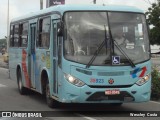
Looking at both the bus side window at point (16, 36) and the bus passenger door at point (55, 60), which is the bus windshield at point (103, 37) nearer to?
the bus passenger door at point (55, 60)

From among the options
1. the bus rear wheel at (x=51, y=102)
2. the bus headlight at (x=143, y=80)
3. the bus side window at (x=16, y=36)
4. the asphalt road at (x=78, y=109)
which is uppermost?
the bus side window at (x=16, y=36)

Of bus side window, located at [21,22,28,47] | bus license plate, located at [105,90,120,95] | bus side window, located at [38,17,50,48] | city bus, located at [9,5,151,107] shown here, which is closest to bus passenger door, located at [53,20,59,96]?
city bus, located at [9,5,151,107]

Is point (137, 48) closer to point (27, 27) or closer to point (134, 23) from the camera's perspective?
point (134, 23)

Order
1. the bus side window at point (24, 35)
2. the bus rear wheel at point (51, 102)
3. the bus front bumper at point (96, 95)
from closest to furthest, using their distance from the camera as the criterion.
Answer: the bus front bumper at point (96, 95)
the bus rear wheel at point (51, 102)
the bus side window at point (24, 35)

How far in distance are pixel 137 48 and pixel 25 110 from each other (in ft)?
11.2

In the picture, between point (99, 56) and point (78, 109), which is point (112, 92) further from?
point (78, 109)

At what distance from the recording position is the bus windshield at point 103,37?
1095 cm

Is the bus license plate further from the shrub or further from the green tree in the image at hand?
the green tree

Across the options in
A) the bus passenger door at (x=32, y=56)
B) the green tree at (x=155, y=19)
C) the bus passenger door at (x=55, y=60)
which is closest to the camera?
the bus passenger door at (x=55, y=60)

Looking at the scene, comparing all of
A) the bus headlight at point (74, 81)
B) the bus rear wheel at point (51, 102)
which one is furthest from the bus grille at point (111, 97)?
the bus rear wheel at point (51, 102)

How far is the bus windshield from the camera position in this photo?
10953 millimetres

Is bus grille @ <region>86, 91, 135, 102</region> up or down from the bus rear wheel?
up

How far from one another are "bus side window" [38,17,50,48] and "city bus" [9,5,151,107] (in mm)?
514

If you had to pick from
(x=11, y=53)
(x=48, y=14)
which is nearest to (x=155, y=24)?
(x=11, y=53)
